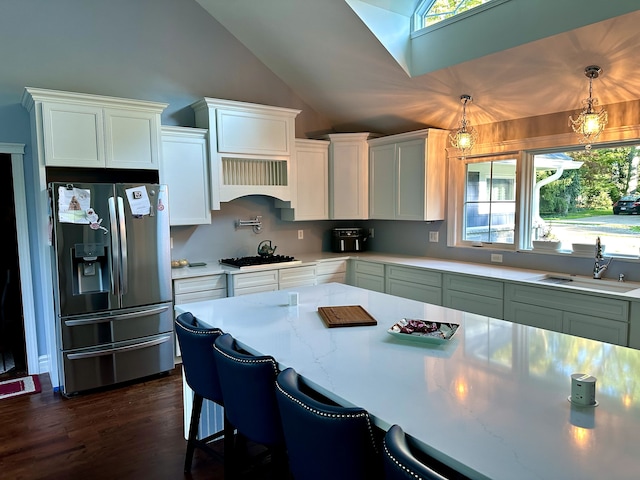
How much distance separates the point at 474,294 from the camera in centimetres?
381

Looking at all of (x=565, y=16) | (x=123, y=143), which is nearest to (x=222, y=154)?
(x=123, y=143)

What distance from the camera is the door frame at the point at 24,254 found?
3.66 metres

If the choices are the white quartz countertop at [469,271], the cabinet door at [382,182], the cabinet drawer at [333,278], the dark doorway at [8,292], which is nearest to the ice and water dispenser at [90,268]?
the white quartz countertop at [469,271]

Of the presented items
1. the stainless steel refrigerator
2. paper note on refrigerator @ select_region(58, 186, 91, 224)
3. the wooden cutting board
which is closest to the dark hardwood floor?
the stainless steel refrigerator

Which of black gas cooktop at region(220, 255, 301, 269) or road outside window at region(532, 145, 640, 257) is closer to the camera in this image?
road outside window at region(532, 145, 640, 257)

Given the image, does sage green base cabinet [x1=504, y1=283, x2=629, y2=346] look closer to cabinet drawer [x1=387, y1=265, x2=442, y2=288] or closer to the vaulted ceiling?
cabinet drawer [x1=387, y1=265, x2=442, y2=288]

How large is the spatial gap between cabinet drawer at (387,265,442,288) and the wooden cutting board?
5.81 feet

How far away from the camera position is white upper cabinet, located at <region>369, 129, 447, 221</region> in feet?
14.7

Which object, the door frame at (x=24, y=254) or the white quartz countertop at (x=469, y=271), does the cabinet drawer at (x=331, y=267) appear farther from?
the door frame at (x=24, y=254)

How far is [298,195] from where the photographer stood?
4.91 meters

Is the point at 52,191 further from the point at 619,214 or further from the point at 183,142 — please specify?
the point at 619,214

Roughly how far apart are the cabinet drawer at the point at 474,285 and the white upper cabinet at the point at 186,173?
232 centimetres

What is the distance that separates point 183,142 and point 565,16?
308 centimetres

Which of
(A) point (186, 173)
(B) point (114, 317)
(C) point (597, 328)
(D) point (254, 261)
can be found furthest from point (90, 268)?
(C) point (597, 328)
